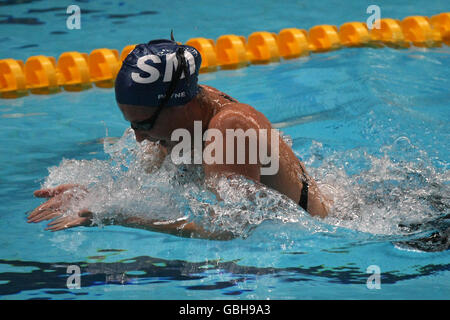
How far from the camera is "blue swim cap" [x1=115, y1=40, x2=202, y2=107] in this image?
275cm

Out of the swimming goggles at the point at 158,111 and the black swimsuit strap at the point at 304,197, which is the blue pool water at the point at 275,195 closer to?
the black swimsuit strap at the point at 304,197

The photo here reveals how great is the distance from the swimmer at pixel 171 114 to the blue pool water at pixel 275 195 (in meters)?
0.18

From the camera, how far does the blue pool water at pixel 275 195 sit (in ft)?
9.25

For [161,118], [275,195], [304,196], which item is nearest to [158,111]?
[161,118]

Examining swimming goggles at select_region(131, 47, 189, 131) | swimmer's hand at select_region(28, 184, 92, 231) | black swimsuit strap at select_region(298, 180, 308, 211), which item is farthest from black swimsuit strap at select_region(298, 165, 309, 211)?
swimmer's hand at select_region(28, 184, 92, 231)

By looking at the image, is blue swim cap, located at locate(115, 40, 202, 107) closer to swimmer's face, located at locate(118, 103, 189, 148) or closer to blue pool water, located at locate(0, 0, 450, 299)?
swimmer's face, located at locate(118, 103, 189, 148)

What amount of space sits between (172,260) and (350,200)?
1069mm

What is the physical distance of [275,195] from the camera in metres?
2.90

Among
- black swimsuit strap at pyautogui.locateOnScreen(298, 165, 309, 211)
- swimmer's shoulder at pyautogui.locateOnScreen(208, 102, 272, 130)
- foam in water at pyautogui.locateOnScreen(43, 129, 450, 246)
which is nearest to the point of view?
swimmer's shoulder at pyautogui.locateOnScreen(208, 102, 272, 130)

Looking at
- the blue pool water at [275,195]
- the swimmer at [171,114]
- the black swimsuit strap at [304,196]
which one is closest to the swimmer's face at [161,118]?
the swimmer at [171,114]

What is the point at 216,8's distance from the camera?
9.11m

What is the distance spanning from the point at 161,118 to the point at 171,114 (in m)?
0.05

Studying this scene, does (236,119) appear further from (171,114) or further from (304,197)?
(304,197)
